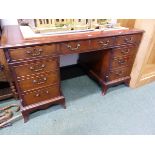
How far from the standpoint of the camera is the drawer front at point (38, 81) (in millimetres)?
1171

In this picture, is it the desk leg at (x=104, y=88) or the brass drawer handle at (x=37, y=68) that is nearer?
the brass drawer handle at (x=37, y=68)

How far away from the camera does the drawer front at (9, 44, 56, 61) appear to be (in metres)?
1.00

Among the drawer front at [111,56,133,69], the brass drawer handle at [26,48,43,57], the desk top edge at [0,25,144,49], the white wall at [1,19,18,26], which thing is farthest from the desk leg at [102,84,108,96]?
the white wall at [1,19,18,26]

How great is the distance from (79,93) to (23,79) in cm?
79

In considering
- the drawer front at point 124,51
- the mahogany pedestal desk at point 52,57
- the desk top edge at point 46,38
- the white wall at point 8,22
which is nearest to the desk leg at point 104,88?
the mahogany pedestal desk at point 52,57

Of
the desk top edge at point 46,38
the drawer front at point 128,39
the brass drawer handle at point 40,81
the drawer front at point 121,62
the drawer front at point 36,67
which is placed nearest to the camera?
the desk top edge at point 46,38

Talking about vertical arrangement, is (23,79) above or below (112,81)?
above

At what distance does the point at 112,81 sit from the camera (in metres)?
1.70

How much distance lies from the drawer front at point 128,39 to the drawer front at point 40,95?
77 centimetres

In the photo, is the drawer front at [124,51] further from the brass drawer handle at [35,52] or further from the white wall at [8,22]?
the white wall at [8,22]

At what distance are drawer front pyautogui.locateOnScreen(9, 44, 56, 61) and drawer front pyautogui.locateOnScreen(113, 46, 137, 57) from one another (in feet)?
2.30

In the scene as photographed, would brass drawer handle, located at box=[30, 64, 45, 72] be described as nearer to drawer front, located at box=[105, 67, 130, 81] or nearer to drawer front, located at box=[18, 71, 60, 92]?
drawer front, located at box=[18, 71, 60, 92]

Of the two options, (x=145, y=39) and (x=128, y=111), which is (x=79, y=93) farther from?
(x=145, y=39)
